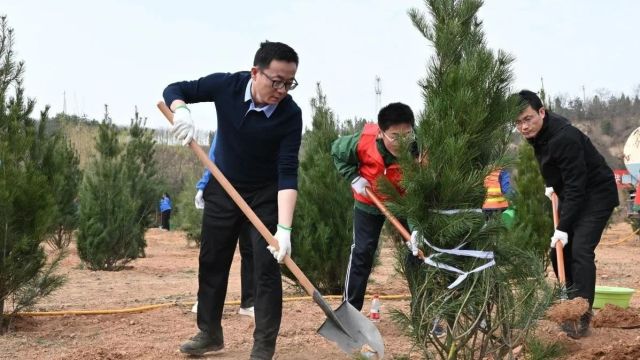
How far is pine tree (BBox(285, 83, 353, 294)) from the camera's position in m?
6.99

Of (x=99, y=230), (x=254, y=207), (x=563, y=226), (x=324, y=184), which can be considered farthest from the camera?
(x=99, y=230)

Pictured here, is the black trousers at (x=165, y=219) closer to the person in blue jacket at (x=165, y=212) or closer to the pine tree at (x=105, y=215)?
the person in blue jacket at (x=165, y=212)

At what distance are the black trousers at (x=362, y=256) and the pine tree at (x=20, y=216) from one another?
7.25 feet

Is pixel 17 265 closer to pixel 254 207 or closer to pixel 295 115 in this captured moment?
pixel 254 207

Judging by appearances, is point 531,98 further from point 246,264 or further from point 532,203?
point 532,203

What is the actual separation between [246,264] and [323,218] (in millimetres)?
1871

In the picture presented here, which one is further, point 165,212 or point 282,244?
point 165,212

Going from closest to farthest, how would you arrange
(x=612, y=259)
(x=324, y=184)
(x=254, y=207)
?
(x=254, y=207) < (x=324, y=184) < (x=612, y=259)

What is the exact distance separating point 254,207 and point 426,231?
120 centimetres

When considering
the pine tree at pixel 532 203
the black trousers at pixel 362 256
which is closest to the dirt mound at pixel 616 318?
the black trousers at pixel 362 256

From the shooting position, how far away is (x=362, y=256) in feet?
16.2

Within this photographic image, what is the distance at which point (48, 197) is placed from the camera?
204 inches

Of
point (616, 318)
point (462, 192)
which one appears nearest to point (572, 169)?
point (616, 318)

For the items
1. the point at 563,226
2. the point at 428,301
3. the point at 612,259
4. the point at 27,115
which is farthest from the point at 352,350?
the point at 612,259
